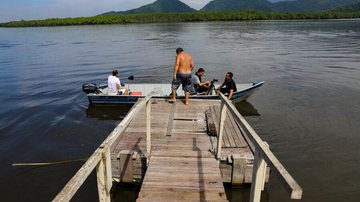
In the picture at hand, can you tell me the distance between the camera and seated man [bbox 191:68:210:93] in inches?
493

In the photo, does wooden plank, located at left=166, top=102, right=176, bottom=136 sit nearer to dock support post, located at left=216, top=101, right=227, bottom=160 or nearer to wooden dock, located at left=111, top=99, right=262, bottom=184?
wooden dock, located at left=111, top=99, right=262, bottom=184

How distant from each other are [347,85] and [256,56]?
39.2 feet

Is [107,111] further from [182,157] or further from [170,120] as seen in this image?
[182,157]

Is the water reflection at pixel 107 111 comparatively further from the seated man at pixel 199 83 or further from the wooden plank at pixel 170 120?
the wooden plank at pixel 170 120

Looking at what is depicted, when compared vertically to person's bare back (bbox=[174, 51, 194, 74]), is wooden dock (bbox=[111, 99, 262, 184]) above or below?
below

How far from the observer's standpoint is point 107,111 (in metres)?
13.5

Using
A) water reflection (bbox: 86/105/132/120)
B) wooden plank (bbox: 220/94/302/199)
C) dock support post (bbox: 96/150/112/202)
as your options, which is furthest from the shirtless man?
dock support post (bbox: 96/150/112/202)

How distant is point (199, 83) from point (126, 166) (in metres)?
6.66

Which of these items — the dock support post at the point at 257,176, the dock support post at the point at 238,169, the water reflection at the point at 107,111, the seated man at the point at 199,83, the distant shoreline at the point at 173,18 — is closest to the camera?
the dock support post at the point at 257,176

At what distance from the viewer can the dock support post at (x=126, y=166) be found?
6.55 m

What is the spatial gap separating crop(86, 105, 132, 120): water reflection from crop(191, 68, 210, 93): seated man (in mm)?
3224

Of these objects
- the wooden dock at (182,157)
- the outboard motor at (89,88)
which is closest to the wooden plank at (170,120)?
the wooden dock at (182,157)

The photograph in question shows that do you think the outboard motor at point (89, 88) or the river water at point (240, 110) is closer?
the river water at point (240, 110)

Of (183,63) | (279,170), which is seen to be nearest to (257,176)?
(279,170)
